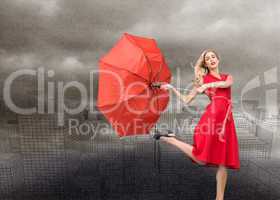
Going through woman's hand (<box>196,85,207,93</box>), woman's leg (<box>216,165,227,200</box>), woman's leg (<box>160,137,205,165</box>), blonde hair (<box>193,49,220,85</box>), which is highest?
blonde hair (<box>193,49,220,85</box>)

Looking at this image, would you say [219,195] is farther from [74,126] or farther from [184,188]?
[74,126]

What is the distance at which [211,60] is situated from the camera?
595 centimetres

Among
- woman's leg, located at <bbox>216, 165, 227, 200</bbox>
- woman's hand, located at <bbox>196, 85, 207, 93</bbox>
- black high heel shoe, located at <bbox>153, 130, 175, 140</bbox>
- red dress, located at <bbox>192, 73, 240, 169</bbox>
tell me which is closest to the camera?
red dress, located at <bbox>192, 73, 240, 169</bbox>

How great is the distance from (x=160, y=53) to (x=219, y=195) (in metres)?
3.12

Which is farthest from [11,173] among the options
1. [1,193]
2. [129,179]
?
[129,179]

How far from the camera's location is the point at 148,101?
19.4 ft

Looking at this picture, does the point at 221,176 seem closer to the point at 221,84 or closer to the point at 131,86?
the point at 221,84

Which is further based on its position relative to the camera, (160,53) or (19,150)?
(19,150)

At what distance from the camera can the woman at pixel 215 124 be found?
5.64 m

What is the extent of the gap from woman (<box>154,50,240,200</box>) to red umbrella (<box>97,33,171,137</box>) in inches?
14.6

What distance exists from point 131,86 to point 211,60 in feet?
5.50

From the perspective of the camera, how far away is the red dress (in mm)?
5637

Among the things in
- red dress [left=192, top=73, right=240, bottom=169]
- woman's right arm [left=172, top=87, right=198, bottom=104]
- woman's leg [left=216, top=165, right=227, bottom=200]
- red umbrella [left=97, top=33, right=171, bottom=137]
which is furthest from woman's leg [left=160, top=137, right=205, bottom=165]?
woman's right arm [left=172, top=87, right=198, bottom=104]

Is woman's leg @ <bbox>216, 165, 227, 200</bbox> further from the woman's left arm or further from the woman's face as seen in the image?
the woman's face
